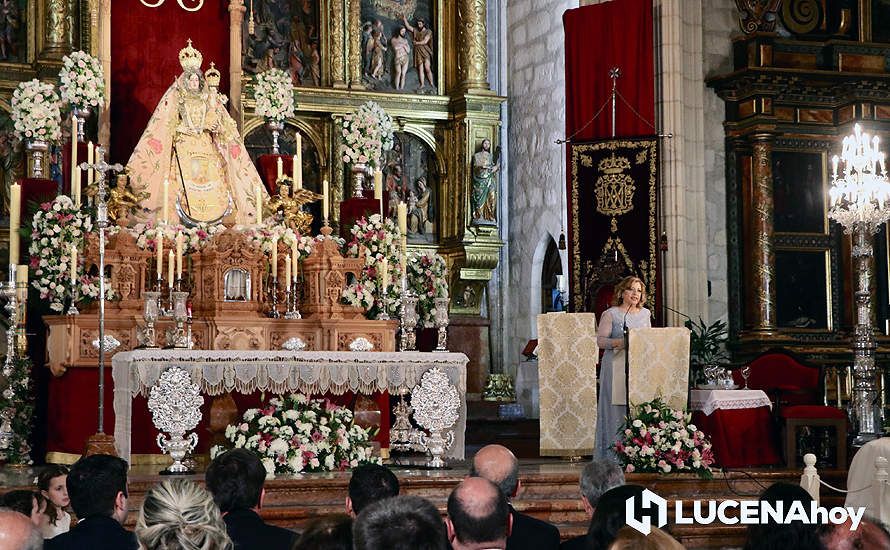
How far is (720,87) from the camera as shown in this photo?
50.6 ft

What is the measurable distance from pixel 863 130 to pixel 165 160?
7.74 m

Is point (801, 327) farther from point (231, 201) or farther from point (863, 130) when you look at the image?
point (231, 201)

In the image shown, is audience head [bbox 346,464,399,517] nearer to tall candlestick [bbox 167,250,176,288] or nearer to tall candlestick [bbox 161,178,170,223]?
tall candlestick [bbox 167,250,176,288]

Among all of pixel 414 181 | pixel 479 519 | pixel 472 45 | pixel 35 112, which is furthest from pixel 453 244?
pixel 479 519

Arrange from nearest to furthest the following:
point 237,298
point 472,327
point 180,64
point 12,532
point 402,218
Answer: point 12,532
point 237,298
point 402,218
point 180,64
point 472,327

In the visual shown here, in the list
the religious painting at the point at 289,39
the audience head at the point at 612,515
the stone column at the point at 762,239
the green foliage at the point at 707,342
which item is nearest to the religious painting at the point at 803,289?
the stone column at the point at 762,239

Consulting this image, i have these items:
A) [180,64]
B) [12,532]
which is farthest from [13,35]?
[12,532]

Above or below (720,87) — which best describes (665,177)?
below

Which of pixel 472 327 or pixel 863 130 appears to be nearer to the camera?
pixel 863 130

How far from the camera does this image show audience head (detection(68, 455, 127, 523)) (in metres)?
4.95

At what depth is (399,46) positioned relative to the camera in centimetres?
1717

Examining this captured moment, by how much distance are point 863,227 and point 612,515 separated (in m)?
9.08

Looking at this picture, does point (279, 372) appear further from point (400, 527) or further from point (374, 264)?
point (400, 527)

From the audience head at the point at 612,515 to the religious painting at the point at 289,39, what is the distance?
41.4ft
